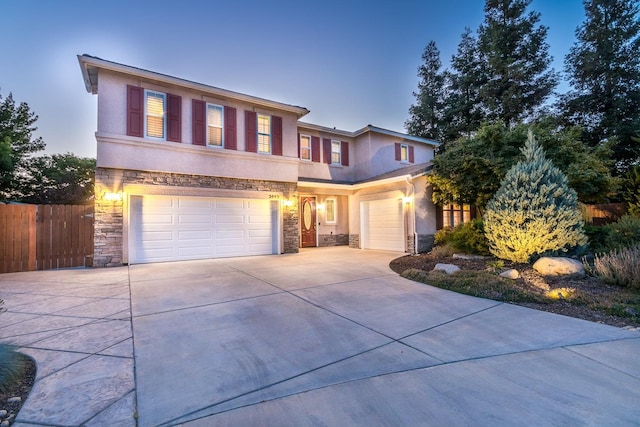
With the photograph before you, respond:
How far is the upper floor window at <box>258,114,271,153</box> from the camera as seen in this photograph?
1055cm

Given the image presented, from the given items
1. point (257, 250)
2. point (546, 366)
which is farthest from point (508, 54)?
point (546, 366)

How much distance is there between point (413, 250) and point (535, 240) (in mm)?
4419

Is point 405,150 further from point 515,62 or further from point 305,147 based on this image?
point 515,62

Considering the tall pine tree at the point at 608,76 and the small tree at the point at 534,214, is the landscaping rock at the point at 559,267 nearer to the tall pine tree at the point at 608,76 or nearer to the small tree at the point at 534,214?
the small tree at the point at 534,214

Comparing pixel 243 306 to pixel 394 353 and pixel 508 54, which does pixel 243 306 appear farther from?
pixel 508 54

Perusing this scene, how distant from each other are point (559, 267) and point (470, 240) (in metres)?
2.80

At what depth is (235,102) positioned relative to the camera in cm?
997

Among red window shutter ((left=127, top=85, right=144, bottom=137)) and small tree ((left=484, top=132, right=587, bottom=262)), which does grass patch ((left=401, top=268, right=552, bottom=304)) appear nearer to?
small tree ((left=484, top=132, right=587, bottom=262))

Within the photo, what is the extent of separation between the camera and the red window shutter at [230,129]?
9.85m

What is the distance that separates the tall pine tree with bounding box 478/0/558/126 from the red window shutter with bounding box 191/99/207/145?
731 inches

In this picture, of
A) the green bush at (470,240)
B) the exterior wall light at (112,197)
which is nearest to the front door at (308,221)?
the green bush at (470,240)

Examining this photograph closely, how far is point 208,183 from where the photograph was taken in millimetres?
9594

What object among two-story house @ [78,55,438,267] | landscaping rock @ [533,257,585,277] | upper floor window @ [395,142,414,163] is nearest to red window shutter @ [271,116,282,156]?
two-story house @ [78,55,438,267]

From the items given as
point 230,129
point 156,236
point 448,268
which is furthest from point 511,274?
point 156,236
